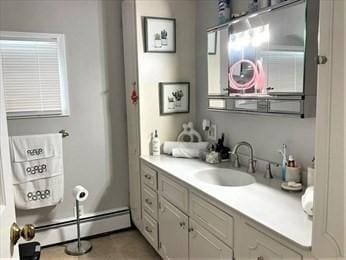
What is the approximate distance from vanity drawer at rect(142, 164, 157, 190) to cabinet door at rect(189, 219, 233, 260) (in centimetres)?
61

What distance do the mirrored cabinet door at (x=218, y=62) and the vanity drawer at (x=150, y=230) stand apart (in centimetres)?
118

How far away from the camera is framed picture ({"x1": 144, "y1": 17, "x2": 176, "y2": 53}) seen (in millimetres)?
2637

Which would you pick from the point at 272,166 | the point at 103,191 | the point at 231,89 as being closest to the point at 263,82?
the point at 231,89

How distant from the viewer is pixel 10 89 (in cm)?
262

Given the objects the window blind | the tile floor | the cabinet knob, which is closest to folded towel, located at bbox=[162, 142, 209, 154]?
the tile floor

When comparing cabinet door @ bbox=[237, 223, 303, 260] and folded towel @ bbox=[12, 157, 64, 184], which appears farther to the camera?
folded towel @ bbox=[12, 157, 64, 184]

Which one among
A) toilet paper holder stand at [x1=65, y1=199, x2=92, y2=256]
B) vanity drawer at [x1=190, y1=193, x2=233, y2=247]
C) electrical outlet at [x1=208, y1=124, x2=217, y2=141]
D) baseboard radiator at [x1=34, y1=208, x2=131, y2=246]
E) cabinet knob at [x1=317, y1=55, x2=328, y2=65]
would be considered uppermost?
cabinet knob at [x1=317, y1=55, x2=328, y2=65]

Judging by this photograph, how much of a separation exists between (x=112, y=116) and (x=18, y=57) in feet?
3.11

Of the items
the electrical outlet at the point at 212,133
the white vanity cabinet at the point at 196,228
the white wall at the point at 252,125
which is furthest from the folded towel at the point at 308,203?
the electrical outlet at the point at 212,133

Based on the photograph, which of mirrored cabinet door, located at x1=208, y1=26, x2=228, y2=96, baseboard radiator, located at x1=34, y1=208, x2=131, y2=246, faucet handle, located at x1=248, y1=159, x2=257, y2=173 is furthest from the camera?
baseboard radiator, located at x1=34, y1=208, x2=131, y2=246

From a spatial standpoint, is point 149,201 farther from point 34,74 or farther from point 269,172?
point 34,74

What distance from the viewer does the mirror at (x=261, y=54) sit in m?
1.68

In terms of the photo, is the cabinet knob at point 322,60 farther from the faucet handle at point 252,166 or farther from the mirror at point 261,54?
the faucet handle at point 252,166

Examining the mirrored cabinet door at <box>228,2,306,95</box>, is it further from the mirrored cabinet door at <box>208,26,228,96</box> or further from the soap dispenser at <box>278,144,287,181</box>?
the soap dispenser at <box>278,144,287,181</box>
